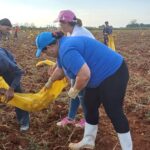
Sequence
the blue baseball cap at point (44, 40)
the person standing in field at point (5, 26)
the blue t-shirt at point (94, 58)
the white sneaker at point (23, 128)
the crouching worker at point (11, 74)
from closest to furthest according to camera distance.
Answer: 1. the blue t-shirt at point (94, 58)
2. the blue baseball cap at point (44, 40)
3. the crouching worker at point (11, 74)
4. the person standing in field at point (5, 26)
5. the white sneaker at point (23, 128)

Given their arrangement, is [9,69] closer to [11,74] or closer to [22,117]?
[11,74]

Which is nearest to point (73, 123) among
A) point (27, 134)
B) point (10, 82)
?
point (27, 134)

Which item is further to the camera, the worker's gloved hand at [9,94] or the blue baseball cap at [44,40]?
the worker's gloved hand at [9,94]

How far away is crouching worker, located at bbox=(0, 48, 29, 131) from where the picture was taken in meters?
4.79

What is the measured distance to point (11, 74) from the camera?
503cm

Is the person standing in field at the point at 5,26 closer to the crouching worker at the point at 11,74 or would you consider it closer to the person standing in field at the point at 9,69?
the person standing in field at the point at 9,69

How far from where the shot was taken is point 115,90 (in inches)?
157

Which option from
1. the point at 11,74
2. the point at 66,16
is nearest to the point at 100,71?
the point at 66,16

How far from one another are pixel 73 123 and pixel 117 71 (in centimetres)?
166

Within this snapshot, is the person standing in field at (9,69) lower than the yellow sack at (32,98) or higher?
higher

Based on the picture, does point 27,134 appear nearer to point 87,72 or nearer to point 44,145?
point 44,145

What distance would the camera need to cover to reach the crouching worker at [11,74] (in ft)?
Answer: 15.7

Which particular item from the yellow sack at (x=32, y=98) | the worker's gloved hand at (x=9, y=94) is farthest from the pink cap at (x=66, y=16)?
the worker's gloved hand at (x=9, y=94)

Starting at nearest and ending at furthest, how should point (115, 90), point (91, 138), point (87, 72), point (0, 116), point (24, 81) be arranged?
point (87, 72) < point (115, 90) < point (91, 138) < point (0, 116) < point (24, 81)
